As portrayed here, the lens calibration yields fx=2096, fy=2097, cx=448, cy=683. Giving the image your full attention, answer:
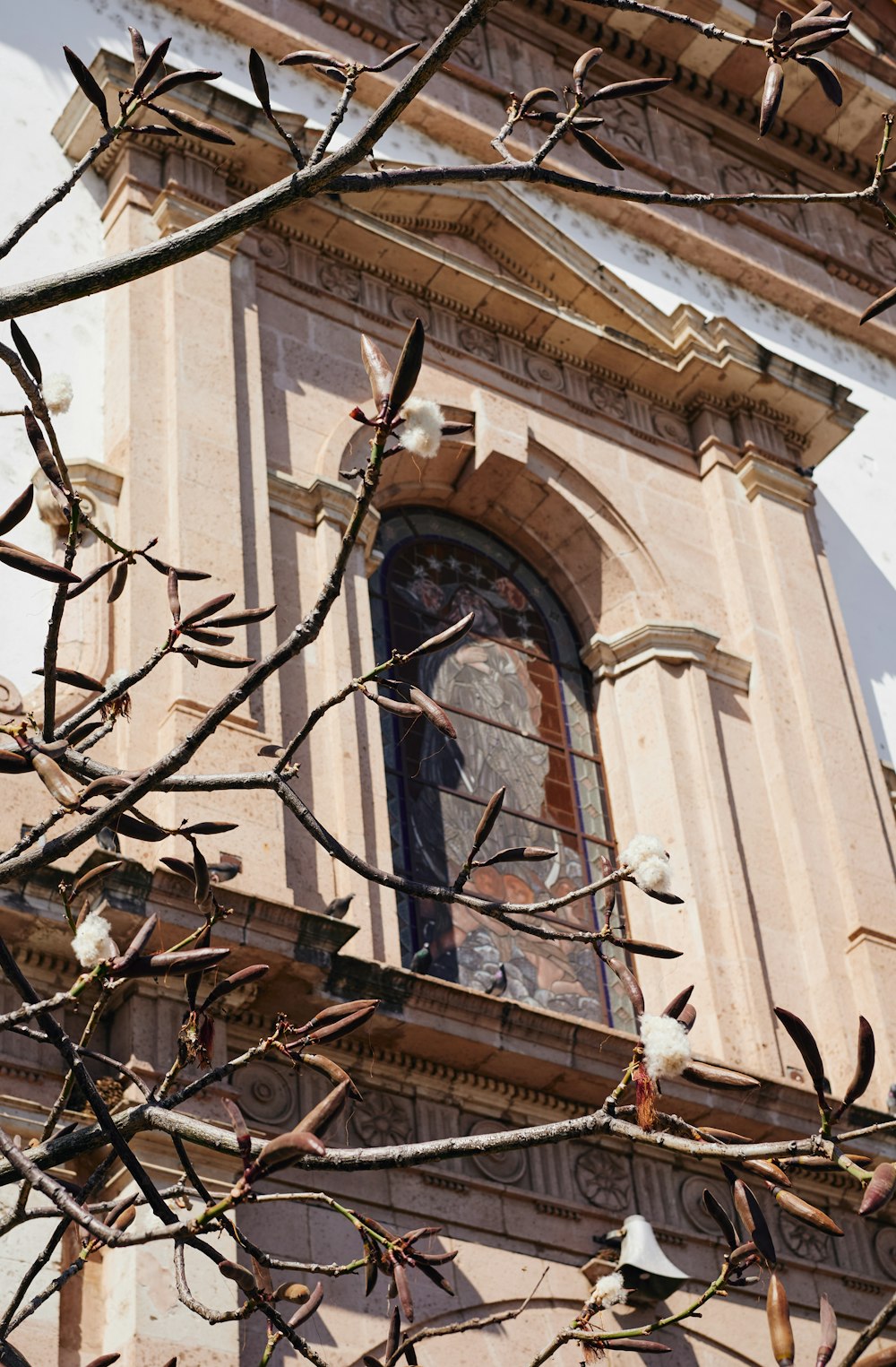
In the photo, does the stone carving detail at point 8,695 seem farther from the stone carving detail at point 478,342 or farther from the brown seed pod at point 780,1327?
the brown seed pod at point 780,1327

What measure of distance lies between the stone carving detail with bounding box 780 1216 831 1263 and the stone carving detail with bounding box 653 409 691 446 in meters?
5.92

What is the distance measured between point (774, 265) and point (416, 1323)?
35.7 ft

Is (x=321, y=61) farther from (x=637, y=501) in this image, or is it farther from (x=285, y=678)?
(x=637, y=501)

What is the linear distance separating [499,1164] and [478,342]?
6064 millimetres

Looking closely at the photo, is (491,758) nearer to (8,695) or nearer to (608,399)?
(608,399)

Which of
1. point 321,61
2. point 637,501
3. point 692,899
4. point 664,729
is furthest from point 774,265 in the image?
point 321,61

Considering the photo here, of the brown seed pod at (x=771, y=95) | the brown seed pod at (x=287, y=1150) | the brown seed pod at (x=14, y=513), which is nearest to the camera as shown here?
the brown seed pod at (x=287, y=1150)

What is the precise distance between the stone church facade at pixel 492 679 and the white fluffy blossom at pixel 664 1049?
349cm

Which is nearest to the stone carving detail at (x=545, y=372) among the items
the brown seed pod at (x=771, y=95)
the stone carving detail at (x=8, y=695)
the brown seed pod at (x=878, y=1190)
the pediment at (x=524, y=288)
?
the pediment at (x=524, y=288)

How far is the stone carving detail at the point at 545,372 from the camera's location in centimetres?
1402

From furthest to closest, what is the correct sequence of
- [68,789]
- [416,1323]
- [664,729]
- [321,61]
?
[664,729] < [416,1323] < [321,61] < [68,789]

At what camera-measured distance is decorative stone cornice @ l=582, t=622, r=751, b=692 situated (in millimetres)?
13047

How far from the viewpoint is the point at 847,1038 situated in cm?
1159

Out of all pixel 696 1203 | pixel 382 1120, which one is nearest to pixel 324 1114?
pixel 382 1120
